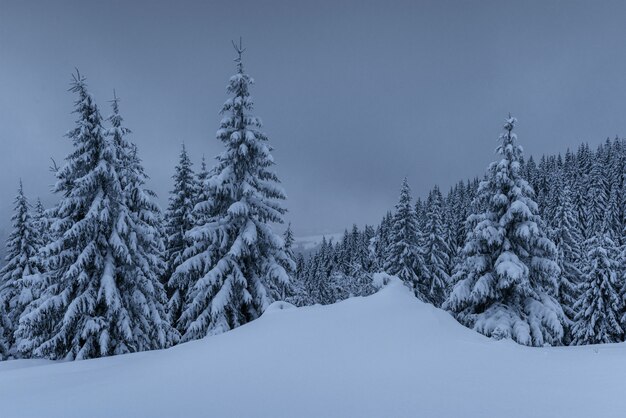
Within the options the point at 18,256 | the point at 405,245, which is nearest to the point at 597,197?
the point at 405,245

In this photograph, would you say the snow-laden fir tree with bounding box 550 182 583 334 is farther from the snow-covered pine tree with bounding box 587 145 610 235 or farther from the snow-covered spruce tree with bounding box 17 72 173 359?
the snow-covered pine tree with bounding box 587 145 610 235

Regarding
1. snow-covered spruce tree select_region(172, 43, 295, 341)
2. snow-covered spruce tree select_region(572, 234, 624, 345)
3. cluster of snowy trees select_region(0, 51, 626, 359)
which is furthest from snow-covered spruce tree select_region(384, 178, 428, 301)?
snow-covered spruce tree select_region(172, 43, 295, 341)

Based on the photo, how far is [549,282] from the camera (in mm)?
14562

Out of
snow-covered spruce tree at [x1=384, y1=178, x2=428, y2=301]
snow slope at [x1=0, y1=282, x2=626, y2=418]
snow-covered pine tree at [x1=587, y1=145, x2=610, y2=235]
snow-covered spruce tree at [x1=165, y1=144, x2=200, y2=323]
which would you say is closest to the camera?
snow slope at [x1=0, y1=282, x2=626, y2=418]

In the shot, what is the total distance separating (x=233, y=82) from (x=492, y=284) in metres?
13.2

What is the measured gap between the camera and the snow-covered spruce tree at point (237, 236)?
13641 mm

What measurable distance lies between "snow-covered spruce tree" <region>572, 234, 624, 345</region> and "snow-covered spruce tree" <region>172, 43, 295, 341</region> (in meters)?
23.1

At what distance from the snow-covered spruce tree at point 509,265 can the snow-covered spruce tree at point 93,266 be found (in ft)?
42.1

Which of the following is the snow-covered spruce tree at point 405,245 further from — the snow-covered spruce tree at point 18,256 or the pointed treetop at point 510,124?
the snow-covered spruce tree at point 18,256

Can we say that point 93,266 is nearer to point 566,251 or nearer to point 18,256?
point 18,256

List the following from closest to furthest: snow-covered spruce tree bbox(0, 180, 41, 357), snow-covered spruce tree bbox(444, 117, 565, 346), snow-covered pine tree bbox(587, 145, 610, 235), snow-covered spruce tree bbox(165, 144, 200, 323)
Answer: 1. snow-covered spruce tree bbox(444, 117, 565, 346)
2. snow-covered spruce tree bbox(165, 144, 200, 323)
3. snow-covered spruce tree bbox(0, 180, 41, 357)
4. snow-covered pine tree bbox(587, 145, 610, 235)

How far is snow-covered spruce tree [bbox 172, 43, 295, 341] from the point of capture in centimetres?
1364

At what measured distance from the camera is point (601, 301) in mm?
24828

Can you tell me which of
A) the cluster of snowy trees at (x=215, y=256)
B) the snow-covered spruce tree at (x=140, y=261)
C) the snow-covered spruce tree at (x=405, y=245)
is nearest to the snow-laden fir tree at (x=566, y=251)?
the snow-covered spruce tree at (x=405, y=245)
